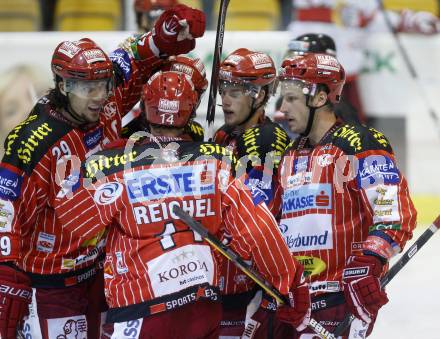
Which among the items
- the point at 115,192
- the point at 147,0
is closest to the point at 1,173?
the point at 115,192

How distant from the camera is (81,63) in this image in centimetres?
426

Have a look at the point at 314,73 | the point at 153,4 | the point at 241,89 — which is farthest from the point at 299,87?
the point at 153,4

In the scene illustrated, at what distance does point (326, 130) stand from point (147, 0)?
8.04ft

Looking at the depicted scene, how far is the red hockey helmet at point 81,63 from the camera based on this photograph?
4.25 metres

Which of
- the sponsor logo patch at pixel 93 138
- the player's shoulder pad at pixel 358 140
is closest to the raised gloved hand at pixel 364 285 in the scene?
the player's shoulder pad at pixel 358 140

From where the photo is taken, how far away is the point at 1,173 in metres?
4.14

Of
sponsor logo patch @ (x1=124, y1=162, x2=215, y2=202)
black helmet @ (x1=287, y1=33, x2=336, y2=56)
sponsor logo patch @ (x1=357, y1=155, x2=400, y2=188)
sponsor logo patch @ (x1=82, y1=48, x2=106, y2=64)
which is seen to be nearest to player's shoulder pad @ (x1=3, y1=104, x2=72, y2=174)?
sponsor logo patch @ (x1=82, y1=48, x2=106, y2=64)

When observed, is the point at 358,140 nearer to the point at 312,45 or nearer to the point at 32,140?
the point at 32,140

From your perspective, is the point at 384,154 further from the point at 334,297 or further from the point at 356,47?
the point at 356,47

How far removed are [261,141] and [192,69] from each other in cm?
59

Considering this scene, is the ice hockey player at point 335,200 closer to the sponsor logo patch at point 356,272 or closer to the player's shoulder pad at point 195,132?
the sponsor logo patch at point 356,272

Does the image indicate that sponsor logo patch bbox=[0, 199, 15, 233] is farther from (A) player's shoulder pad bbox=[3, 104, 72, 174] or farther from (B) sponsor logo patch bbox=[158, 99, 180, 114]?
(B) sponsor logo patch bbox=[158, 99, 180, 114]

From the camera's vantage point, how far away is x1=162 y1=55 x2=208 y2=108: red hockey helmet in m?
4.75

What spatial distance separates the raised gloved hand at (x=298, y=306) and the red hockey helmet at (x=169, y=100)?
27.4 inches
